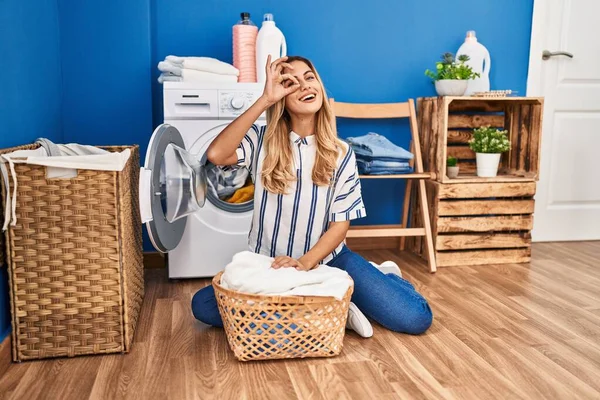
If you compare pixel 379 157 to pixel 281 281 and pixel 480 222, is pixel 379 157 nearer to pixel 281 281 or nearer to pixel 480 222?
pixel 480 222

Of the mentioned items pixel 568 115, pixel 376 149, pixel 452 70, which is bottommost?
pixel 376 149

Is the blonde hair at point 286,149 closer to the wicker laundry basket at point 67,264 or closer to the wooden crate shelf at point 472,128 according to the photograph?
the wicker laundry basket at point 67,264

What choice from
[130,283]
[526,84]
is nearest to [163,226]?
[130,283]

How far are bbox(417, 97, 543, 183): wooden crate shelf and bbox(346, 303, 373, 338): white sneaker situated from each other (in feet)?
3.84

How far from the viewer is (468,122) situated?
10.7 feet

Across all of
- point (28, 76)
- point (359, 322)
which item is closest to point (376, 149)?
point (359, 322)

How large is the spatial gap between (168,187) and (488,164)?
5.41ft

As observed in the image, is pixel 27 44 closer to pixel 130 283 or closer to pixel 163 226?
pixel 163 226

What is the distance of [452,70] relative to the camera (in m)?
3.02

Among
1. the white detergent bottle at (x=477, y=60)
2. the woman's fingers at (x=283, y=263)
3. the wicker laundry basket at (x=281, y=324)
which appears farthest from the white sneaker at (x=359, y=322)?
the white detergent bottle at (x=477, y=60)

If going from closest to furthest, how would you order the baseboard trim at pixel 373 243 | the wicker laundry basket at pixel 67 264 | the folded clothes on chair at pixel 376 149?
1. the wicker laundry basket at pixel 67 264
2. the folded clothes on chair at pixel 376 149
3. the baseboard trim at pixel 373 243

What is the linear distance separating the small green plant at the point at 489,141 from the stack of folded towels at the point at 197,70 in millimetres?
1287

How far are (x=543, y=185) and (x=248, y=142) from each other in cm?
220

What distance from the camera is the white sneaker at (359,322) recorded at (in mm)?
1966
